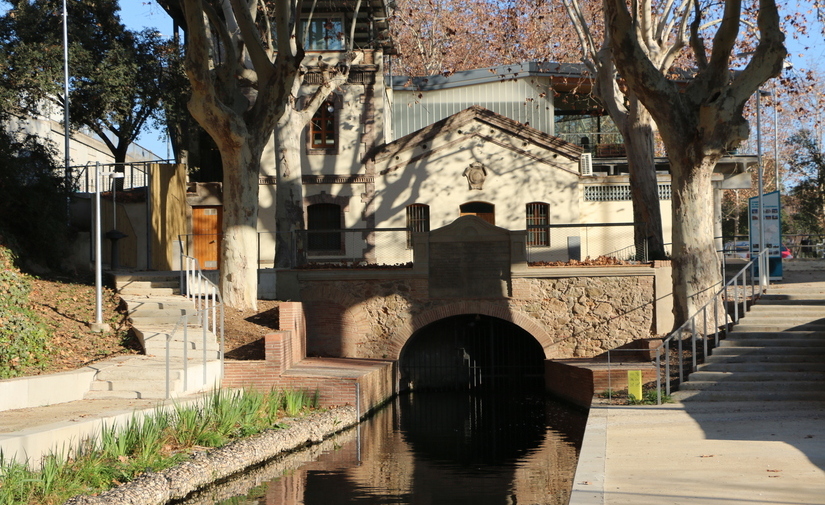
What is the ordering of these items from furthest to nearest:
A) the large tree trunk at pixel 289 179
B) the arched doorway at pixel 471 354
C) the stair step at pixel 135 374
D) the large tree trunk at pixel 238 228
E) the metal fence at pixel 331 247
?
1. the arched doorway at pixel 471 354
2. the large tree trunk at pixel 289 179
3. the metal fence at pixel 331 247
4. the large tree trunk at pixel 238 228
5. the stair step at pixel 135 374

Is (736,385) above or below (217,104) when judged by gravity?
below

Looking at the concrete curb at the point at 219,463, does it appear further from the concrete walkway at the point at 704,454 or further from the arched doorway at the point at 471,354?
the arched doorway at the point at 471,354

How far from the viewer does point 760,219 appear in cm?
2158

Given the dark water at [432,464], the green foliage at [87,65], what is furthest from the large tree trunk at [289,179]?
the green foliage at [87,65]

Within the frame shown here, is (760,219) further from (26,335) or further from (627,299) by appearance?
(26,335)

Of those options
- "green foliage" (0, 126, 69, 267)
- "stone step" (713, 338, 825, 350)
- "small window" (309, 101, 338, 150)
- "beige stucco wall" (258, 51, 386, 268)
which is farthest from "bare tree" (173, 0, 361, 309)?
"stone step" (713, 338, 825, 350)

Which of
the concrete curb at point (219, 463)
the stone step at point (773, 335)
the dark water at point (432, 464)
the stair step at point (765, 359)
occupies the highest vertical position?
the stone step at point (773, 335)

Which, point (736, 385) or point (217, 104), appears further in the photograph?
point (217, 104)

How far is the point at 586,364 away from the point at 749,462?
9.74 metres

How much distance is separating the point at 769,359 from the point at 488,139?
47.5 feet

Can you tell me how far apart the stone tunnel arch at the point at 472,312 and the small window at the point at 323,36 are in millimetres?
11085

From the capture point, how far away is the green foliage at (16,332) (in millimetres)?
13586

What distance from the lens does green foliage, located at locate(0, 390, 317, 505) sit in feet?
27.7

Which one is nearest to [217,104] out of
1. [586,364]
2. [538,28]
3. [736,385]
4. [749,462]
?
[586,364]
